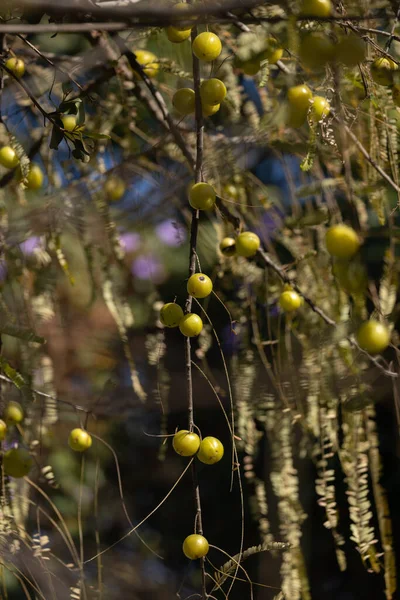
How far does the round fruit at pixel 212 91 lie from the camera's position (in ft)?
1.86

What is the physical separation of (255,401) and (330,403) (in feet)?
0.35

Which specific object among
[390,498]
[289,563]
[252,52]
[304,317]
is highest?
[252,52]

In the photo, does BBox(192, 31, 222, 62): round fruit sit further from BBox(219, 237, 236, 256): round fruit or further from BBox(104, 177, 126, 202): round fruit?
BBox(104, 177, 126, 202): round fruit

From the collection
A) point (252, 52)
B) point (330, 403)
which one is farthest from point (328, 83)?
point (330, 403)

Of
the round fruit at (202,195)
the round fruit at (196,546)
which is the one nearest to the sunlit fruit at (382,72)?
the round fruit at (202,195)

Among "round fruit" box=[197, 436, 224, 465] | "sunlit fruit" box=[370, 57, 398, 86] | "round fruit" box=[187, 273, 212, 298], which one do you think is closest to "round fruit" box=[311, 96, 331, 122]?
"sunlit fruit" box=[370, 57, 398, 86]

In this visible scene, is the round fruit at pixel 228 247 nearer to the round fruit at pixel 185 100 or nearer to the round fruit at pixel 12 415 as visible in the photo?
the round fruit at pixel 185 100

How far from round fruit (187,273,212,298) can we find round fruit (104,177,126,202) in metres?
0.51

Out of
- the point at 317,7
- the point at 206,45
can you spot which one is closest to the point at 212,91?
the point at 206,45

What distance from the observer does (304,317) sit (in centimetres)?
89

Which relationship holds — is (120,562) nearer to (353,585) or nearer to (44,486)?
(44,486)

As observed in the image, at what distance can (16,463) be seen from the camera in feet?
2.39

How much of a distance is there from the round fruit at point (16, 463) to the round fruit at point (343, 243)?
0.52 m

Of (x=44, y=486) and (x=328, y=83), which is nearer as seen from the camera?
(x=328, y=83)
